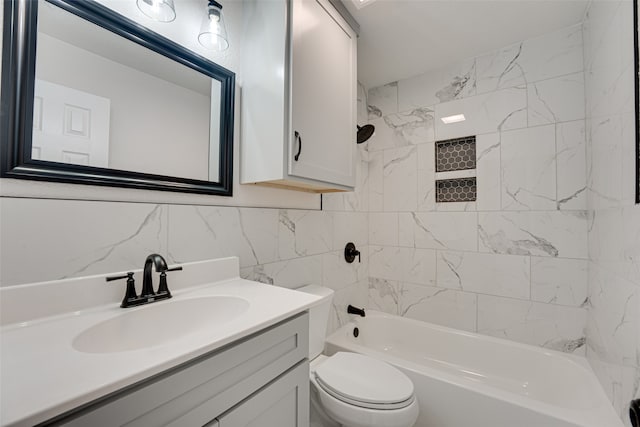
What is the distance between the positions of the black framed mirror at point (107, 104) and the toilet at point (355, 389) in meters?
0.84

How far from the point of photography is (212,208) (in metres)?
1.18

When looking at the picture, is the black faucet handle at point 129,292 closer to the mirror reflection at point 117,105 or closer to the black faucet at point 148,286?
the black faucet at point 148,286

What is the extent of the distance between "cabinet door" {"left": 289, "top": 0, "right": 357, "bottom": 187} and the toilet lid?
974 mm

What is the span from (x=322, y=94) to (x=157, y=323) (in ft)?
3.96

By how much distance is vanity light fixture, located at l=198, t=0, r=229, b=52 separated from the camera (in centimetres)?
113

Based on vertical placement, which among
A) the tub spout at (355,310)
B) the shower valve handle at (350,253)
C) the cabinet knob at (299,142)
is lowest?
the tub spout at (355,310)

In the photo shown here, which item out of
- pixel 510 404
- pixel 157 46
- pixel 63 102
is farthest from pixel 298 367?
pixel 157 46

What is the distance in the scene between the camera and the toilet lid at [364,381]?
3.74 feet

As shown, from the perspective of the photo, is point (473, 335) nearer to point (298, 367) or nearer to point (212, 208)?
point (298, 367)

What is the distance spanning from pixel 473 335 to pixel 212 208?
190cm

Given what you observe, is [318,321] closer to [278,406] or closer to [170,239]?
[278,406]

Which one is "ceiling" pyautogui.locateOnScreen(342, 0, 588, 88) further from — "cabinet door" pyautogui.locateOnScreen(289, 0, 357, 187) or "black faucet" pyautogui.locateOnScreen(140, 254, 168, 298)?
"black faucet" pyautogui.locateOnScreen(140, 254, 168, 298)

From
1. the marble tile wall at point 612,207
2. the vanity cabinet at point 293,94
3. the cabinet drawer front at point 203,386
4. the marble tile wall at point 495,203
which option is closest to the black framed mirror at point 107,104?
the vanity cabinet at point 293,94

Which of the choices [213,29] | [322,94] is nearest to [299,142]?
[322,94]
